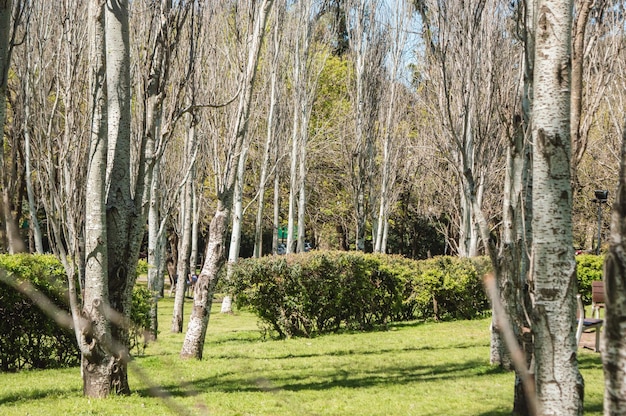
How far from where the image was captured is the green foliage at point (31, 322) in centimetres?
824

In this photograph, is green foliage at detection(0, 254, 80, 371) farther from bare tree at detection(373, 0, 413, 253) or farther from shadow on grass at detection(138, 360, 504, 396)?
bare tree at detection(373, 0, 413, 253)

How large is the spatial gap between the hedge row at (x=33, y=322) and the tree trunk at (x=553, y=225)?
5.86 metres

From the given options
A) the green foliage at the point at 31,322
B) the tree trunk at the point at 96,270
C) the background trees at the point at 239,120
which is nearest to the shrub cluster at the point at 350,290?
the background trees at the point at 239,120

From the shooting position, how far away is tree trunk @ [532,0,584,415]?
339 centimetres

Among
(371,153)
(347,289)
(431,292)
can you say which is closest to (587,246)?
(371,153)

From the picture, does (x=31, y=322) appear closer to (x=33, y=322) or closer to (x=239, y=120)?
(x=33, y=322)

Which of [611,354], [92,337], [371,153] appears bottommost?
[92,337]

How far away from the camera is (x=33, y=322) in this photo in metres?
8.50

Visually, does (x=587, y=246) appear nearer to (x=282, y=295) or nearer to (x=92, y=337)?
(x=282, y=295)

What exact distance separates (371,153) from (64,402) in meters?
17.7

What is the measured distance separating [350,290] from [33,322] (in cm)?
682

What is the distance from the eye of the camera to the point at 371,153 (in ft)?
75.0

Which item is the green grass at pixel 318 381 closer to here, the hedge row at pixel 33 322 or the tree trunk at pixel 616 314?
the hedge row at pixel 33 322

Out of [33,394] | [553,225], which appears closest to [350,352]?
[33,394]
